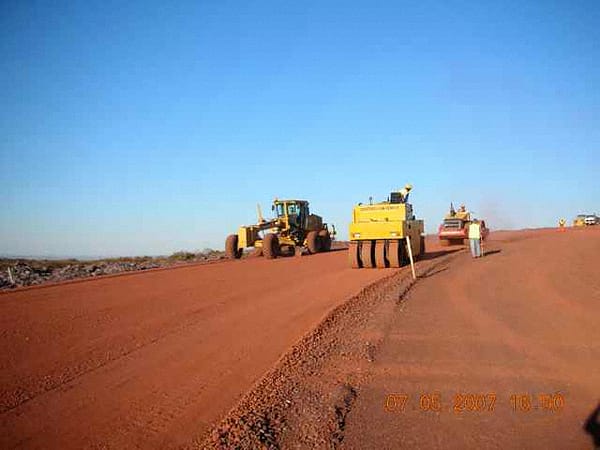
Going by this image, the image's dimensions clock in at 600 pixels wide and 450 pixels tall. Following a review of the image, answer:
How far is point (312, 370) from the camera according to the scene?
6406 mm

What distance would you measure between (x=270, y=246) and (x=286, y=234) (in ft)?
10.6

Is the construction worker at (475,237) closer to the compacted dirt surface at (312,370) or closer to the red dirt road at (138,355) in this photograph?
the red dirt road at (138,355)

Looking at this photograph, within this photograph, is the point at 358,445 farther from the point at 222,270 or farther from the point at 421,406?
the point at 222,270

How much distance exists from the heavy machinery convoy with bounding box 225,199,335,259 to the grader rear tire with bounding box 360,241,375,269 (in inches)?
341

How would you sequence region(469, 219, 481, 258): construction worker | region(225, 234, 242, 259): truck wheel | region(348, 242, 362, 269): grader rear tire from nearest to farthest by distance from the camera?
region(348, 242, 362, 269): grader rear tire
region(469, 219, 481, 258): construction worker
region(225, 234, 242, 259): truck wheel

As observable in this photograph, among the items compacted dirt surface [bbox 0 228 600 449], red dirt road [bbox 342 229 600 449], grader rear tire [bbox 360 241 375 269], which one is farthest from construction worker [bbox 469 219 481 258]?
red dirt road [bbox 342 229 600 449]

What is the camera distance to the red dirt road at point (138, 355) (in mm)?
5090

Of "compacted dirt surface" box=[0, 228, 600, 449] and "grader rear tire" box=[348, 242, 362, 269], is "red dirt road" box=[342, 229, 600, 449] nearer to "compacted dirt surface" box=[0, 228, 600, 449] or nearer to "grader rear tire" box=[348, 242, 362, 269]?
"compacted dirt surface" box=[0, 228, 600, 449]

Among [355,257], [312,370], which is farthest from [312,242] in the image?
[312,370]

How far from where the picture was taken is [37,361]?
24.4 ft

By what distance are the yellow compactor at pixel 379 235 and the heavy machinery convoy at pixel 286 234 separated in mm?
8232

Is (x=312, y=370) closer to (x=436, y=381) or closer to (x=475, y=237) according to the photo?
(x=436, y=381)

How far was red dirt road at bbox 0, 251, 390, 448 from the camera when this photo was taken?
509 cm
